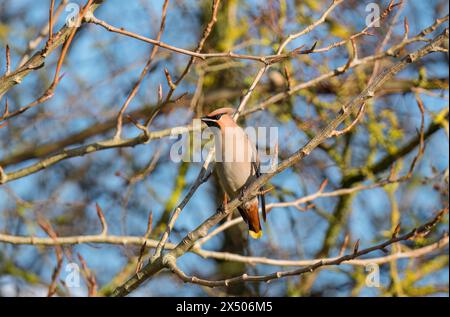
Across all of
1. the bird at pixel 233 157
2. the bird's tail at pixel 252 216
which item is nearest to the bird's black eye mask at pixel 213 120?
the bird at pixel 233 157

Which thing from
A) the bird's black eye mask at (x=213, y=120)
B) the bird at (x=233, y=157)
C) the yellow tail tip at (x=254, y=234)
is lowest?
the yellow tail tip at (x=254, y=234)

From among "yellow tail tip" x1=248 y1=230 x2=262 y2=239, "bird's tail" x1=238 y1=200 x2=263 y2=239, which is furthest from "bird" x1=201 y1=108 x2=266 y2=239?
"yellow tail tip" x1=248 y1=230 x2=262 y2=239

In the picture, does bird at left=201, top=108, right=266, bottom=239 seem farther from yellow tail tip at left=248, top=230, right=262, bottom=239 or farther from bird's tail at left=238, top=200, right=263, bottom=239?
yellow tail tip at left=248, top=230, right=262, bottom=239

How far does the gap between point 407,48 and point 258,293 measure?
2.81 meters

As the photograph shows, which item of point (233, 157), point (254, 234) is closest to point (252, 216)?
point (254, 234)

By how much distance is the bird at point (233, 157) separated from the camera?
5.05 m

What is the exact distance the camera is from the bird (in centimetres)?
505

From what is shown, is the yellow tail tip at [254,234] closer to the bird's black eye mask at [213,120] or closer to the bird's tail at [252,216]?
the bird's tail at [252,216]

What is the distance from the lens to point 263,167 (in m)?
5.87

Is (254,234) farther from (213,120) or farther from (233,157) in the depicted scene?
(213,120)

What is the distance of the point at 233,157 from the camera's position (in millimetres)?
5102
